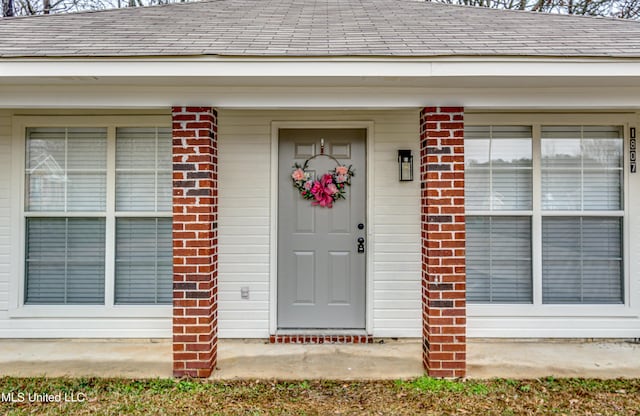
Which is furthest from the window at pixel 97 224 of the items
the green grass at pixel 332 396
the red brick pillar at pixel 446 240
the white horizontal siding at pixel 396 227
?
the red brick pillar at pixel 446 240

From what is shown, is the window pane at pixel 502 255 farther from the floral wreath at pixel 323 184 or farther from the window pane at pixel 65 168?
the window pane at pixel 65 168

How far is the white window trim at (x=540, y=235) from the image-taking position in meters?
4.18

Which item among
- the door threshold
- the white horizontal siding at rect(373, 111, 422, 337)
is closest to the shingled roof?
the white horizontal siding at rect(373, 111, 422, 337)

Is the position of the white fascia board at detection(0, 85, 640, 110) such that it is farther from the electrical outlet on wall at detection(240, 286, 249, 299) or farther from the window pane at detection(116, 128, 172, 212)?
the electrical outlet on wall at detection(240, 286, 249, 299)

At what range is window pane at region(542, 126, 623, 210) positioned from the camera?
4.24 m

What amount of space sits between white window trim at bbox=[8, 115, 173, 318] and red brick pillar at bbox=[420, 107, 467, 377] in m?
2.57

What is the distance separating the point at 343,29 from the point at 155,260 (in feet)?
9.41

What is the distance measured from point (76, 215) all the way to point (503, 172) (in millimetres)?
4303

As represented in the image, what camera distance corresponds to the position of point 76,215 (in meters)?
4.22

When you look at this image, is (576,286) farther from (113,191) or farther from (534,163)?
(113,191)

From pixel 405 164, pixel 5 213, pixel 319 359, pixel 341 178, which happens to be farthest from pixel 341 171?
pixel 5 213

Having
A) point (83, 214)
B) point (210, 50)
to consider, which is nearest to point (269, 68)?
point (210, 50)

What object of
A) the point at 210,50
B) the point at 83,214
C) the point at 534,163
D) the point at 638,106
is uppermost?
the point at 210,50

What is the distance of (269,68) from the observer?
9.89ft
